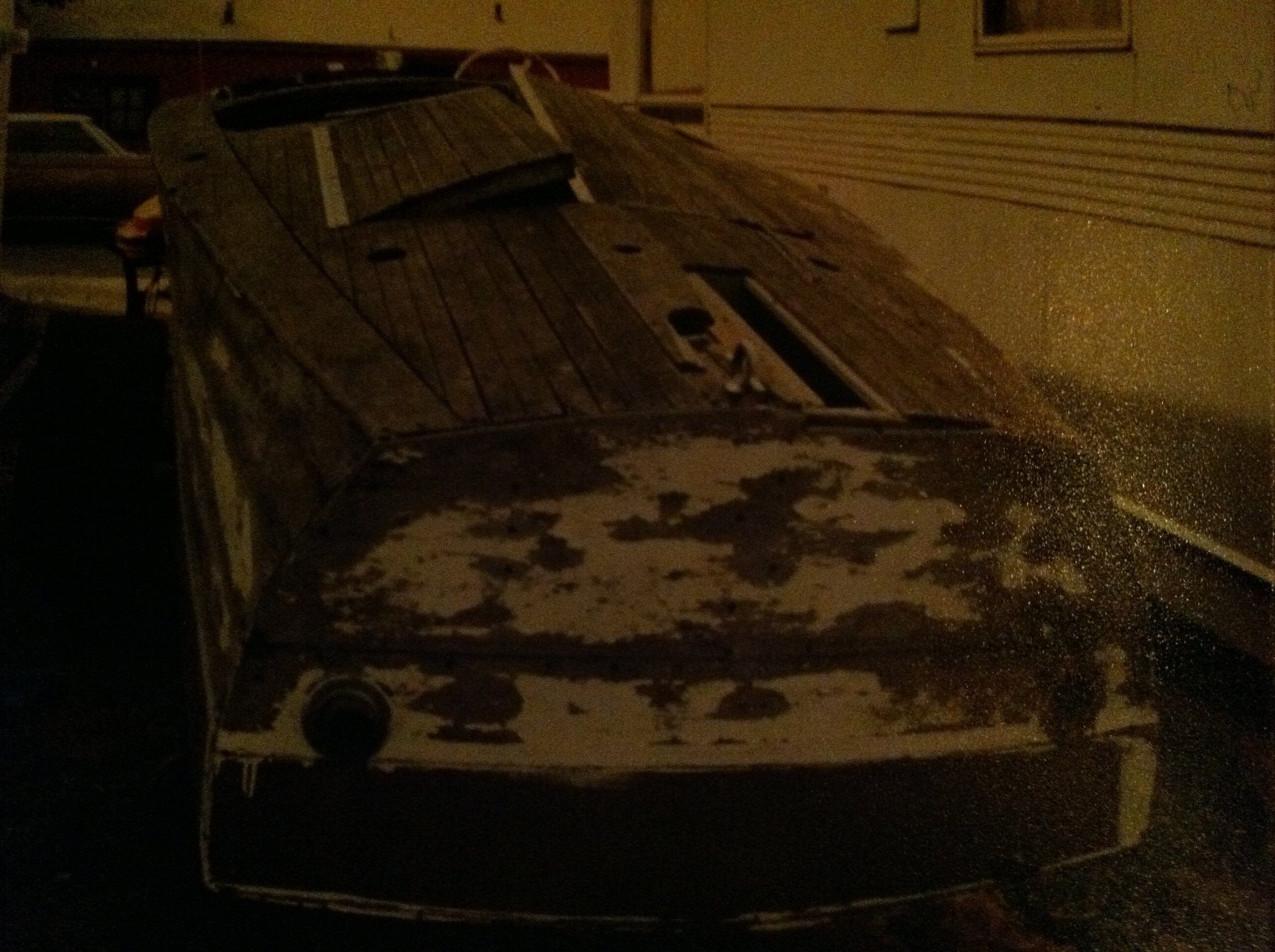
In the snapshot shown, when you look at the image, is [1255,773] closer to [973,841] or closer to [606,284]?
[973,841]

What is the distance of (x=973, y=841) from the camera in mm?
3260

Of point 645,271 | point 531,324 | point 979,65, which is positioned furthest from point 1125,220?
point 531,324

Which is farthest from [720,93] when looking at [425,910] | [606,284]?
[425,910]

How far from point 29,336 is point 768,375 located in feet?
20.0

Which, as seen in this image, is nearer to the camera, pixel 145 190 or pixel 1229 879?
pixel 1229 879

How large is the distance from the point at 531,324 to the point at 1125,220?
12.2ft

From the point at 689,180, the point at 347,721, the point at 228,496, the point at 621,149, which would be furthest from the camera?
the point at 621,149

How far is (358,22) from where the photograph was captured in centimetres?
2241

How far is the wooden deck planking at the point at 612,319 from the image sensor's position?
10.7ft

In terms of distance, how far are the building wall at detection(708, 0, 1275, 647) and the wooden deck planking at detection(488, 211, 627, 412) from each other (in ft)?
9.90

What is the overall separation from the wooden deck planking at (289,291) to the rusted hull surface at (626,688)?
25cm

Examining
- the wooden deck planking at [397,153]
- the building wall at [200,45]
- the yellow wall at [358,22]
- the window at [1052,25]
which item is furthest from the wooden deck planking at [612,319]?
the yellow wall at [358,22]

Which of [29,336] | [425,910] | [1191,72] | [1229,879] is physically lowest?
[1229,879]

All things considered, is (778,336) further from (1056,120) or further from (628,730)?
(1056,120)
